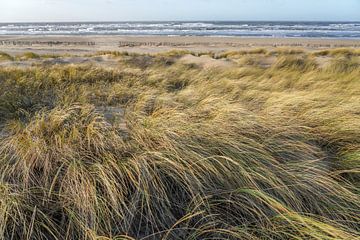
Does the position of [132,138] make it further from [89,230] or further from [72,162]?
[89,230]

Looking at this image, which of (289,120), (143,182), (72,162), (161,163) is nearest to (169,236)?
(143,182)

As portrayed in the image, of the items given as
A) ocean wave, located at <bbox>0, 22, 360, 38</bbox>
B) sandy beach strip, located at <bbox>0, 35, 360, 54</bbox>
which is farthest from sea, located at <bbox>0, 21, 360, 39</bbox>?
sandy beach strip, located at <bbox>0, 35, 360, 54</bbox>

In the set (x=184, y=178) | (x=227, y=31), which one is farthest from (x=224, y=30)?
(x=184, y=178)

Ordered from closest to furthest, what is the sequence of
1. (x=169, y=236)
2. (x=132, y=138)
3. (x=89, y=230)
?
(x=89, y=230)
(x=169, y=236)
(x=132, y=138)

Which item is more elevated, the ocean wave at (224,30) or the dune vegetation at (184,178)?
the dune vegetation at (184,178)

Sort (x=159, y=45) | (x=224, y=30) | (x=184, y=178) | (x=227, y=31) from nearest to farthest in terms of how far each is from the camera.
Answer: (x=184, y=178) < (x=159, y=45) < (x=227, y=31) < (x=224, y=30)

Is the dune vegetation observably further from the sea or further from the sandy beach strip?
the sea

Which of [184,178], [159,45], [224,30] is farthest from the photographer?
[224,30]

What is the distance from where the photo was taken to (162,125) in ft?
10.5

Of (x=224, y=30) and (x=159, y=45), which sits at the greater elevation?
(x=224, y=30)

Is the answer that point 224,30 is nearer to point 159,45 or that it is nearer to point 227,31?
point 227,31

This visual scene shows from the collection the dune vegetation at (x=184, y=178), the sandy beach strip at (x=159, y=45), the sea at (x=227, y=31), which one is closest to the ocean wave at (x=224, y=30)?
the sea at (x=227, y=31)

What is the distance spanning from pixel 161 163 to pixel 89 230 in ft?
2.46

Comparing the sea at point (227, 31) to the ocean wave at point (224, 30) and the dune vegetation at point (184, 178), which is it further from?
the dune vegetation at point (184, 178)
